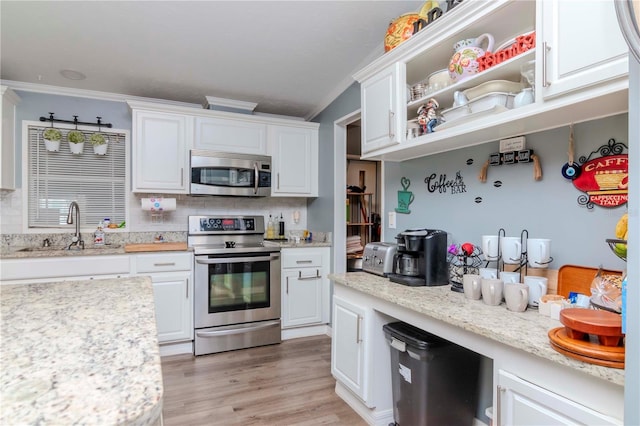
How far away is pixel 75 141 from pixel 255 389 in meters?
2.82

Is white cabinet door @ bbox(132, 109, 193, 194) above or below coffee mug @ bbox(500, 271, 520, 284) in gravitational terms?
above

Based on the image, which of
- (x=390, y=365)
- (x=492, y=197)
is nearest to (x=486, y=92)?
(x=492, y=197)

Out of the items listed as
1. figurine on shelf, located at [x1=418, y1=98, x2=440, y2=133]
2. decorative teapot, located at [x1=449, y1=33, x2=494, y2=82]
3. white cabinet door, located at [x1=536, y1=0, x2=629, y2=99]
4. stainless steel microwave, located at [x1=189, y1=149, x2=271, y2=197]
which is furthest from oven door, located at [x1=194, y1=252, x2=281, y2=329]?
white cabinet door, located at [x1=536, y1=0, x2=629, y2=99]

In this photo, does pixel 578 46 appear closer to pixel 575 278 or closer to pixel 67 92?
pixel 575 278

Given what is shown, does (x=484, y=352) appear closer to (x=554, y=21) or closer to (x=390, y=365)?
(x=390, y=365)

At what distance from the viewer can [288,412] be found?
7.19ft

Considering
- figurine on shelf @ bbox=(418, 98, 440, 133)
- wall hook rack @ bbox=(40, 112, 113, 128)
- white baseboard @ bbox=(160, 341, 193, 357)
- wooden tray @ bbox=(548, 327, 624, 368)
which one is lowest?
white baseboard @ bbox=(160, 341, 193, 357)

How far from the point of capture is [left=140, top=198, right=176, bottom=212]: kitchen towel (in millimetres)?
3341

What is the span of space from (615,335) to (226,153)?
323cm

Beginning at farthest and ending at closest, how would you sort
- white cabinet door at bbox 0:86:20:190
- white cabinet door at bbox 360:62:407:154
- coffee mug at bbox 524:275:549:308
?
white cabinet door at bbox 0:86:20:190
white cabinet door at bbox 360:62:407:154
coffee mug at bbox 524:275:549:308

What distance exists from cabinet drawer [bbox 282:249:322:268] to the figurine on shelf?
1.94 metres

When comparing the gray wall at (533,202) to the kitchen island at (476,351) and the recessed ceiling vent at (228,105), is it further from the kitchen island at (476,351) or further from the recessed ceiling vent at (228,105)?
the recessed ceiling vent at (228,105)

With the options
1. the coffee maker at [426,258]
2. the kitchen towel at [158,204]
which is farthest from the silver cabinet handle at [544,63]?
the kitchen towel at [158,204]

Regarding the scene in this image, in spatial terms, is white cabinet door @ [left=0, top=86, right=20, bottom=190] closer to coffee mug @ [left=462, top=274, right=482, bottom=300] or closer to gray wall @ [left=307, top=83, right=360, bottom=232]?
gray wall @ [left=307, top=83, right=360, bottom=232]
